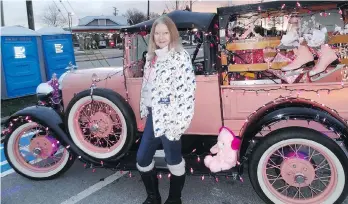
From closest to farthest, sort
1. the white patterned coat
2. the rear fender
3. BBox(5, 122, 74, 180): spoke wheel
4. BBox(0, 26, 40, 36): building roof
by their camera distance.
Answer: the white patterned coat → the rear fender → BBox(5, 122, 74, 180): spoke wheel → BBox(0, 26, 40, 36): building roof

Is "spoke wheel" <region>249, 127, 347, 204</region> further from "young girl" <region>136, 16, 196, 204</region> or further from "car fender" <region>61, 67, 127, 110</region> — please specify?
"car fender" <region>61, 67, 127, 110</region>

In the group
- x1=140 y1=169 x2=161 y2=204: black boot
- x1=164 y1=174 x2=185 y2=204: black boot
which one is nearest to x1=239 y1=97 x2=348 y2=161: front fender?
x1=164 y1=174 x2=185 y2=204: black boot

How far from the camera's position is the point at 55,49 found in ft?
32.0

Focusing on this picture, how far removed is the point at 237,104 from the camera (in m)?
3.12

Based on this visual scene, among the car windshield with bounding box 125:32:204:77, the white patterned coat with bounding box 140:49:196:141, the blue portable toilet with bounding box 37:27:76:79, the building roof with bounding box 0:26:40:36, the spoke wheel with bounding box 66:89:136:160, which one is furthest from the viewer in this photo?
the blue portable toilet with bounding box 37:27:76:79

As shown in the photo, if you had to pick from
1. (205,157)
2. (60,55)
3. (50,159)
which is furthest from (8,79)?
(205,157)

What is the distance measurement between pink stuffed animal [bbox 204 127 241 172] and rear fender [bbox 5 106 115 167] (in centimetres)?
110

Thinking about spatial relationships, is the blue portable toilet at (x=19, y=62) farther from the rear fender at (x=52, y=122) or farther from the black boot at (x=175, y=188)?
the black boot at (x=175, y=188)

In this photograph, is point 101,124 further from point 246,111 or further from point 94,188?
point 246,111

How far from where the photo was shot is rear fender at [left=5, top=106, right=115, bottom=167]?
3.46 m

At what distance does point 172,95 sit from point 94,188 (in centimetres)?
165

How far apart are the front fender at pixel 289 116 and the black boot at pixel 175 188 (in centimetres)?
61

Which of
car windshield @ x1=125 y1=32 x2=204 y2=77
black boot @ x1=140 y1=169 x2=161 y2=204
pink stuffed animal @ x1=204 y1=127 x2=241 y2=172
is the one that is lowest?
black boot @ x1=140 y1=169 x2=161 y2=204

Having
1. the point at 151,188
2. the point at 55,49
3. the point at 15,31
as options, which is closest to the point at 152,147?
the point at 151,188
